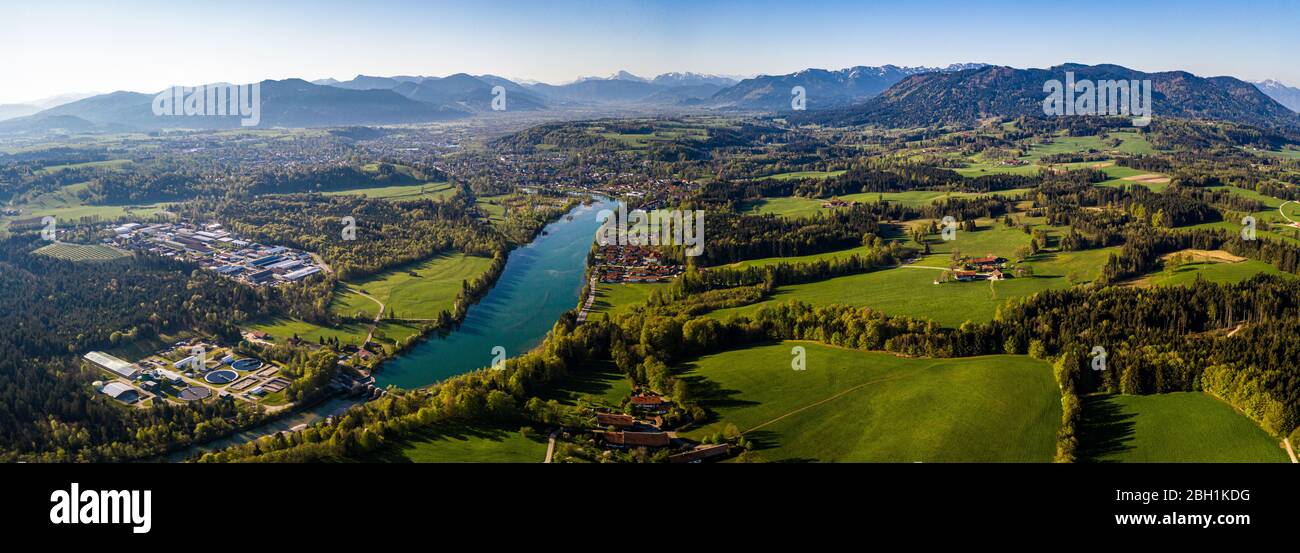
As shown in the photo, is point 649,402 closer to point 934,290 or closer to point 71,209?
point 934,290

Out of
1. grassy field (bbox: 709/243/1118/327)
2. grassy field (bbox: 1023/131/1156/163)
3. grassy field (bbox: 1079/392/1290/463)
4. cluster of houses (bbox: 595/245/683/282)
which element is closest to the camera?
grassy field (bbox: 1079/392/1290/463)

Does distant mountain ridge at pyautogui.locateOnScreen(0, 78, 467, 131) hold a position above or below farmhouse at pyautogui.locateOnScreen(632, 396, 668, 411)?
above

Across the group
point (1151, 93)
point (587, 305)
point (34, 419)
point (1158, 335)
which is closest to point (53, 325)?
point (34, 419)

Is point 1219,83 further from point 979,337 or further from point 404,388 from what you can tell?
point 404,388

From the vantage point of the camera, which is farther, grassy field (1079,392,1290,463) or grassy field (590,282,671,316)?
grassy field (590,282,671,316)

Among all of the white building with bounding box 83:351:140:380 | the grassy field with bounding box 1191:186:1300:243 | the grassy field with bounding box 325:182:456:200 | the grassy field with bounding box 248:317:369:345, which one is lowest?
the white building with bounding box 83:351:140:380

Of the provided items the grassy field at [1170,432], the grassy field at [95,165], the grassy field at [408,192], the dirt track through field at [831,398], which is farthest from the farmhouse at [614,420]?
the grassy field at [95,165]

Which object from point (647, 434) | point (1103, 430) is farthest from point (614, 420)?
point (1103, 430)

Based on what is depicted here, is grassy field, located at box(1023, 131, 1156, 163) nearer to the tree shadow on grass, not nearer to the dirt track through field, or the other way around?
the tree shadow on grass

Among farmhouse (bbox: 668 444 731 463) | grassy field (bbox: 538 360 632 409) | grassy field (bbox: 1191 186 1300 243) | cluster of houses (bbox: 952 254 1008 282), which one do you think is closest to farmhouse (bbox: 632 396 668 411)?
grassy field (bbox: 538 360 632 409)
